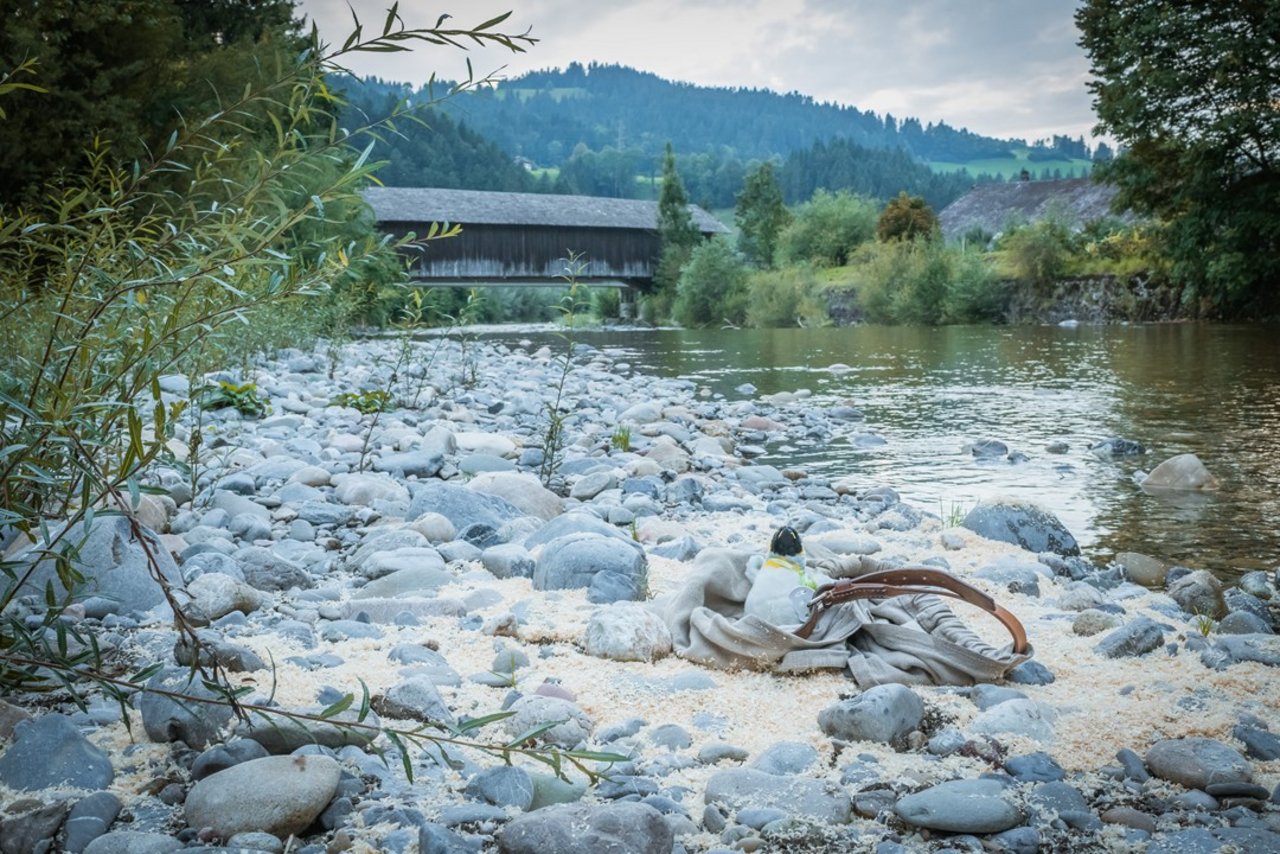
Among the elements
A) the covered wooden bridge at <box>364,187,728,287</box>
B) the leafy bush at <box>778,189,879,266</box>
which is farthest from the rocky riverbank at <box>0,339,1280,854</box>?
the leafy bush at <box>778,189,879,266</box>

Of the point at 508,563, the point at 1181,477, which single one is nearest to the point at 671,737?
the point at 508,563

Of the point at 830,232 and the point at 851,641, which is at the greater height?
the point at 830,232

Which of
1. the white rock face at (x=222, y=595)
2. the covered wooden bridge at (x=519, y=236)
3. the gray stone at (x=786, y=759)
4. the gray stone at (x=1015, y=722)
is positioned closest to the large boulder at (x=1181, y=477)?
the gray stone at (x=1015, y=722)

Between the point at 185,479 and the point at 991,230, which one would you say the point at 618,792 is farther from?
the point at 991,230

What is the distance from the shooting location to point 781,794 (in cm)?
216

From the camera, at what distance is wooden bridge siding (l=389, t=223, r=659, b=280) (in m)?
38.1

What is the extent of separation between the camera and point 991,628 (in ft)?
11.3

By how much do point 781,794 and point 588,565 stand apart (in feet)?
5.57

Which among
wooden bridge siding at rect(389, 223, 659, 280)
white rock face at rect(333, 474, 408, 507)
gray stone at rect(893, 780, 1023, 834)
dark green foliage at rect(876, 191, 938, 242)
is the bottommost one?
gray stone at rect(893, 780, 1023, 834)

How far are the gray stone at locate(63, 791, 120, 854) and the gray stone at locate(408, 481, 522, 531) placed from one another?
2703mm

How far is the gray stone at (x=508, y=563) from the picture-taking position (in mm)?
3926

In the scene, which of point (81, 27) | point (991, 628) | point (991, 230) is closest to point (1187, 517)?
point (991, 628)

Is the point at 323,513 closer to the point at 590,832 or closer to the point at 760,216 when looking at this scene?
the point at 590,832

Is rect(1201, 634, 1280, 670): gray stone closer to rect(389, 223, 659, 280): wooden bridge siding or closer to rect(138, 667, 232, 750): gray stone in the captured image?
rect(138, 667, 232, 750): gray stone
